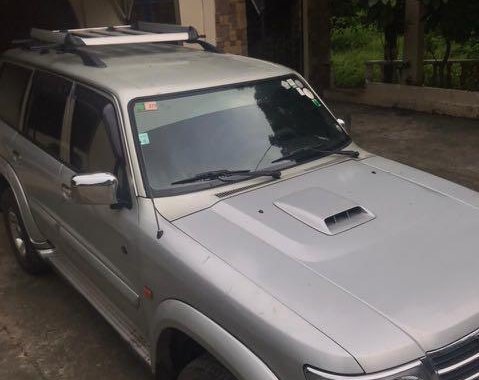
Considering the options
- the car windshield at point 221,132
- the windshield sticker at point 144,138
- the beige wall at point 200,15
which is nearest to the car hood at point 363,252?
the car windshield at point 221,132

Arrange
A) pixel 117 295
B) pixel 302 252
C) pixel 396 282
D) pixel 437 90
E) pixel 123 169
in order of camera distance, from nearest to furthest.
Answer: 1. pixel 396 282
2. pixel 302 252
3. pixel 123 169
4. pixel 117 295
5. pixel 437 90

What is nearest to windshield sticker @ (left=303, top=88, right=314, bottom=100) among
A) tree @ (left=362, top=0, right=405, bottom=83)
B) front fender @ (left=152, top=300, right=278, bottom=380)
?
front fender @ (left=152, top=300, right=278, bottom=380)

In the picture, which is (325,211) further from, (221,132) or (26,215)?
(26,215)

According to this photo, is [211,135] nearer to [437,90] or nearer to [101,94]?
[101,94]

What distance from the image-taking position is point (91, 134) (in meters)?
3.47

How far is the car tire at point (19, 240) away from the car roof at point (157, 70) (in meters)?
1.17

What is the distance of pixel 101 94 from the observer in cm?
338

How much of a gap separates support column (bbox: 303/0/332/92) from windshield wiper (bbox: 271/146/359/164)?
8053mm

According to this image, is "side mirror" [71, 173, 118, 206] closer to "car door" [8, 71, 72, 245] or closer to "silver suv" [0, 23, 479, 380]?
"silver suv" [0, 23, 479, 380]

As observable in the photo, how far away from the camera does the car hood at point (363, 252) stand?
208 cm

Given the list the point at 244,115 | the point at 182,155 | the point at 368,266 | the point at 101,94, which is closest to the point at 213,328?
the point at 368,266

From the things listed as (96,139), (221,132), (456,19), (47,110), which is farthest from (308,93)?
(456,19)

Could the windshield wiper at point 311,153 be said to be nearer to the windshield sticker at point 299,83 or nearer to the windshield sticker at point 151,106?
the windshield sticker at point 299,83

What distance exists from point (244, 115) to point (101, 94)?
0.83 m
